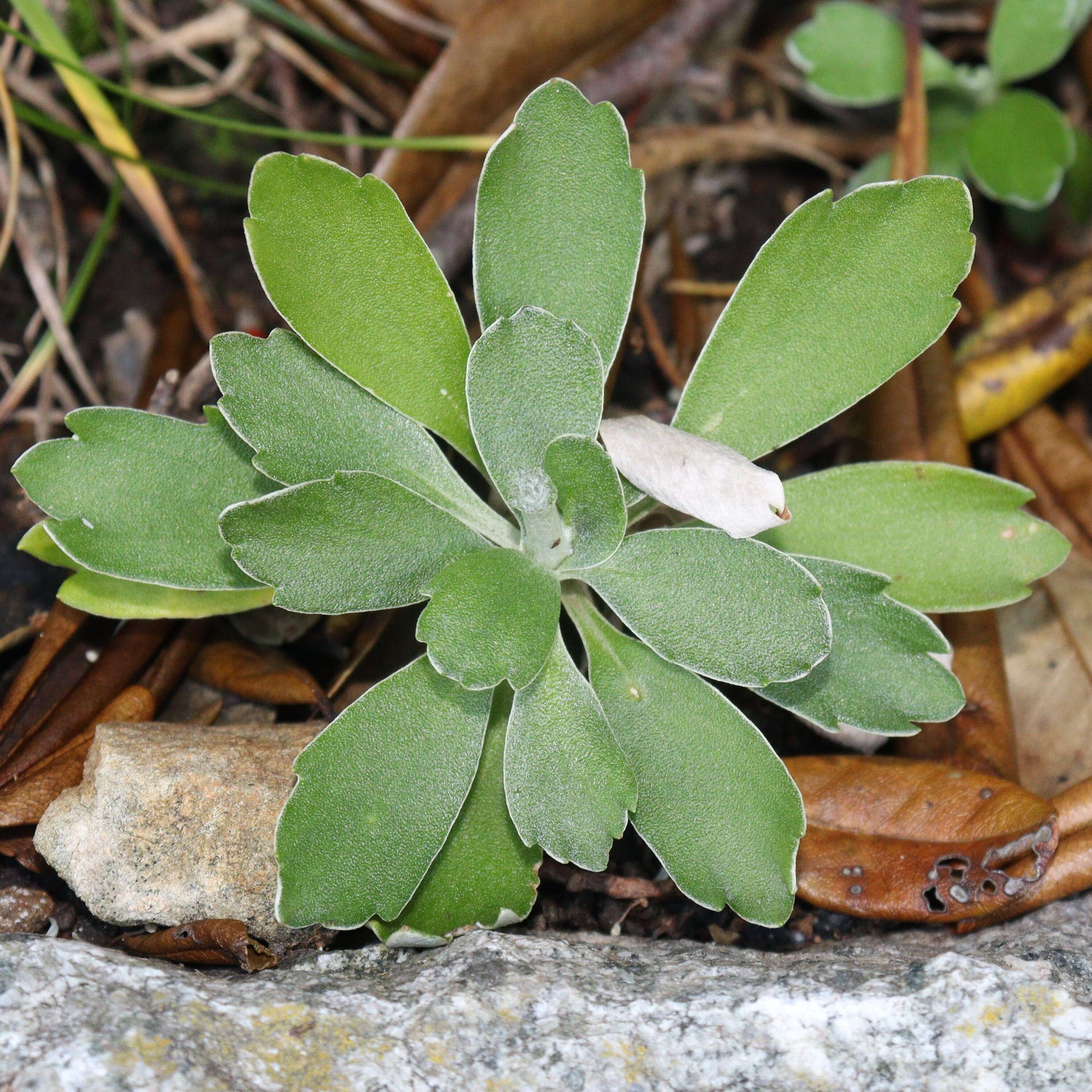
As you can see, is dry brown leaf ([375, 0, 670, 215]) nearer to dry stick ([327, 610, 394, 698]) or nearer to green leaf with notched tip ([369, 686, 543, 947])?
dry stick ([327, 610, 394, 698])

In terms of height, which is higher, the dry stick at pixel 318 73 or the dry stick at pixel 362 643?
the dry stick at pixel 318 73

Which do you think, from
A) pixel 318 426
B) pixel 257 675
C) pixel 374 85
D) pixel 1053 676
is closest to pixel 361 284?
pixel 318 426

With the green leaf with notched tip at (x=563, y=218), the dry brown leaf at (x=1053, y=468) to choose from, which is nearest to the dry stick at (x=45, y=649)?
the green leaf with notched tip at (x=563, y=218)

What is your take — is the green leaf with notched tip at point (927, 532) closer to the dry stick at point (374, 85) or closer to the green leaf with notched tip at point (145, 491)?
the green leaf with notched tip at point (145, 491)

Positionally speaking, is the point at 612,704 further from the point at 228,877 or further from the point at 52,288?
the point at 52,288

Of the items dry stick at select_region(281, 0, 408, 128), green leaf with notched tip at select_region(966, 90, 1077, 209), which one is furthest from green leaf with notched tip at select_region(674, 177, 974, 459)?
dry stick at select_region(281, 0, 408, 128)

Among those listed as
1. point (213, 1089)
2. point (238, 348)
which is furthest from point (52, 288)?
point (213, 1089)

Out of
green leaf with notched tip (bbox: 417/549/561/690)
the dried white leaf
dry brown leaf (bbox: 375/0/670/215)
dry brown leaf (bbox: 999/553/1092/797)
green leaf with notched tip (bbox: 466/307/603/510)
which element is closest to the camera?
the dried white leaf

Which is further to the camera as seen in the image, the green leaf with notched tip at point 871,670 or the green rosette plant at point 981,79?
the green rosette plant at point 981,79
